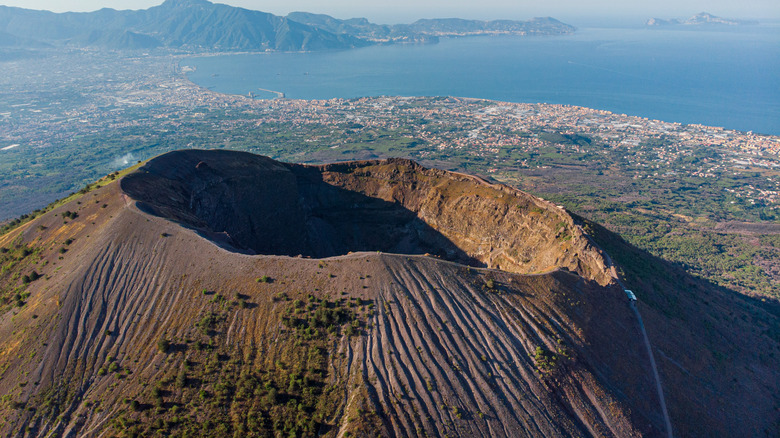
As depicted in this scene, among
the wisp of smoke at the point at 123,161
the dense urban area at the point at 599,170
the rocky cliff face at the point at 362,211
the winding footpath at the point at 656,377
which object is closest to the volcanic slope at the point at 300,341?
the winding footpath at the point at 656,377

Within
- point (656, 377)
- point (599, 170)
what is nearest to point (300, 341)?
point (656, 377)

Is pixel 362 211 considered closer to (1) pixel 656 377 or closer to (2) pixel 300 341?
(2) pixel 300 341

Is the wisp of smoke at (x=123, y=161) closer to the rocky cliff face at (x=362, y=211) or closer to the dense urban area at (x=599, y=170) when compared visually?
the dense urban area at (x=599, y=170)

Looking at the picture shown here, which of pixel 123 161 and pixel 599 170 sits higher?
pixel 123 161

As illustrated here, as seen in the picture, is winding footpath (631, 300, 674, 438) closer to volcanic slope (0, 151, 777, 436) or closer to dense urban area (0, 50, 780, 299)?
volcanic slope (0, 151, 777, 436)

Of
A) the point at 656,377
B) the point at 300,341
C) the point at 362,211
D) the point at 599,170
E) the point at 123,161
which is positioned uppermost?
the point at 300,341

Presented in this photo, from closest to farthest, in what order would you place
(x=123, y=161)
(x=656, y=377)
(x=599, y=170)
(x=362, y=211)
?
(x=656, y=377) → (x=362, y=211) → (x=123, y=161) → (x=599, y=170)

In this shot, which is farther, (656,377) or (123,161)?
(123,161)

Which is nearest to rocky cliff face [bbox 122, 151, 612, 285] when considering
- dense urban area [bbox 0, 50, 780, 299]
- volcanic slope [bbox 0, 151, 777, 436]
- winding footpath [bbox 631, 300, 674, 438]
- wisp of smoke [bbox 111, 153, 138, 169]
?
volcanic slope [bbox 0, 151, 777, 436]
